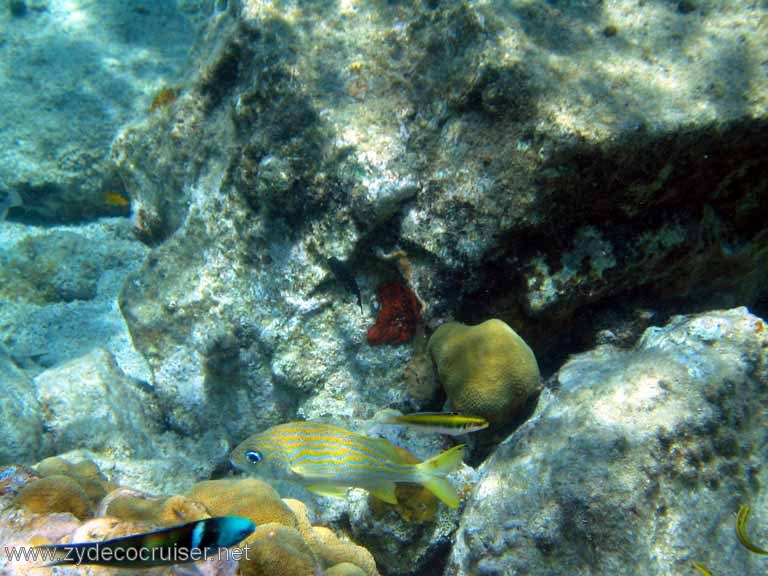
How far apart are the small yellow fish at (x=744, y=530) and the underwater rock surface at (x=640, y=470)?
58mm

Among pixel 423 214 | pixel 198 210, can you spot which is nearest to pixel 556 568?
pixel 423 214

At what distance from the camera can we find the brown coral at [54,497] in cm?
208

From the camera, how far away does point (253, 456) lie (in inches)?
90.0

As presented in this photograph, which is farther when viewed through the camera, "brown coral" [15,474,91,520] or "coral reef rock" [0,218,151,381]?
"coral reef rock" [0,218,151,381]

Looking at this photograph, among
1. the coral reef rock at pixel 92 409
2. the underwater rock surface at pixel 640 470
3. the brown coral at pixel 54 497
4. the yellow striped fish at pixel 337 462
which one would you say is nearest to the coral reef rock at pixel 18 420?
the coral reef rock at pixel 92 409

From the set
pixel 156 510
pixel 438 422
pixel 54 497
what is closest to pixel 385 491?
pixel 438 422

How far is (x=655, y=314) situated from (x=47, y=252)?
6.73 metres

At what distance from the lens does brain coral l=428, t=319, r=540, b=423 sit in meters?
3.00

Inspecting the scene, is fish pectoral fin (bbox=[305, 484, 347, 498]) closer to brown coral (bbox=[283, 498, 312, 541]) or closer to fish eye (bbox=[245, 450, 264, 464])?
fish eye (bbox=[245, 450, 264, 464])

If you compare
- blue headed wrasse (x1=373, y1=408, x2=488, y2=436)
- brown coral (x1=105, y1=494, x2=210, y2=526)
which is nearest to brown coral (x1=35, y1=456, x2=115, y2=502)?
brown coral (x1=105, y1=494, x2=210, y2=526)

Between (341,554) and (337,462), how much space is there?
806 millimetres

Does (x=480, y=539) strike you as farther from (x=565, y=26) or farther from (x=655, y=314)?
(x=565, y=26)

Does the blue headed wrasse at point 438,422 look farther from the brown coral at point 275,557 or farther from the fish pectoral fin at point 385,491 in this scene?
the brown coral at point 275,557

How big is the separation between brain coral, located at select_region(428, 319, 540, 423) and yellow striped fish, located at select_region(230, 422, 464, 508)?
0.79 m
